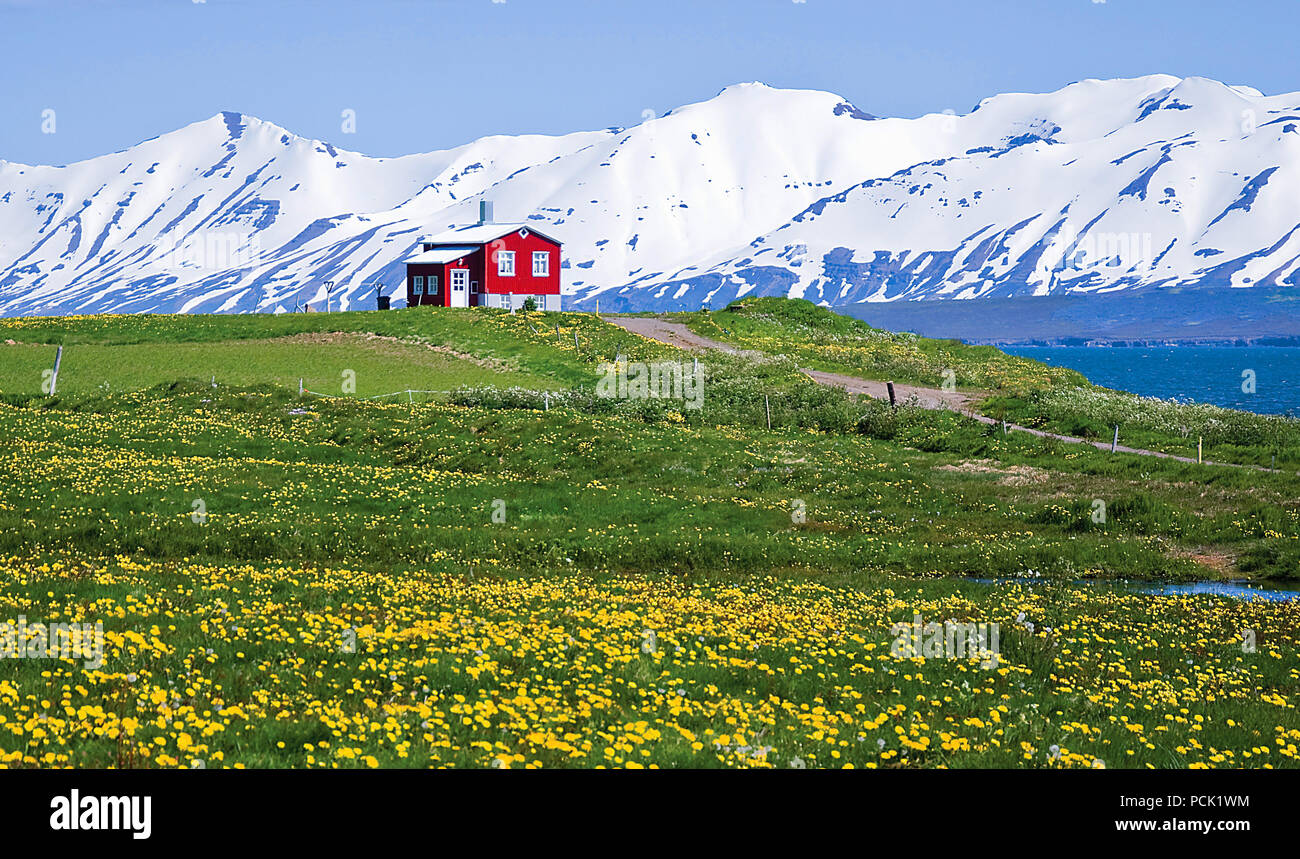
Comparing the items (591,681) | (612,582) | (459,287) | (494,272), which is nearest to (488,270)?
(494,272)

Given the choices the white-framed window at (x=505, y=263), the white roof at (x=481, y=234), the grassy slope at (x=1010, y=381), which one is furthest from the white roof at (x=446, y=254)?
the grassy slope at (x=1010, y=381)

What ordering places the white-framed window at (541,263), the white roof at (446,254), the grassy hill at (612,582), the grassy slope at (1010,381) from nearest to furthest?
the grassy hill at (612,582)
the grassy slope at (1010,381)
the white roof at (446,254)
the white-framed window at (541,263)

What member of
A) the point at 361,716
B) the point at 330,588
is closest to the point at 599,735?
the point at 361,716

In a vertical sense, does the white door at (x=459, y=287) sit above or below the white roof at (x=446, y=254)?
below

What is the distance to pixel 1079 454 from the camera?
5056cm

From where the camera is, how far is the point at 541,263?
129 metres

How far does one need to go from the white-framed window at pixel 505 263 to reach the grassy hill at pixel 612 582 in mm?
54936

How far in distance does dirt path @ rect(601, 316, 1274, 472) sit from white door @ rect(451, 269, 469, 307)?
16.4 meters

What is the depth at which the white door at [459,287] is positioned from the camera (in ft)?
406

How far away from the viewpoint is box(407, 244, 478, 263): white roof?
405ft

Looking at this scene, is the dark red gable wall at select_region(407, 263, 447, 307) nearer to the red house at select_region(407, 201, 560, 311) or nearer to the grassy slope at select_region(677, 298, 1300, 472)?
the red house at select_region(407, 201, 560, 311)

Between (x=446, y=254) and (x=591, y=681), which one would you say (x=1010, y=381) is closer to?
(x=446, y=254)

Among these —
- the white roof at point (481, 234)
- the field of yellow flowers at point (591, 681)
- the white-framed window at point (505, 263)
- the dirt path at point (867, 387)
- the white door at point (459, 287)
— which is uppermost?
the white roof at point (481, 234)

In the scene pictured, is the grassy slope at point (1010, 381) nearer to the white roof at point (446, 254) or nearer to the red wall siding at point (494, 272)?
the red wall siding at point (494, 272)
